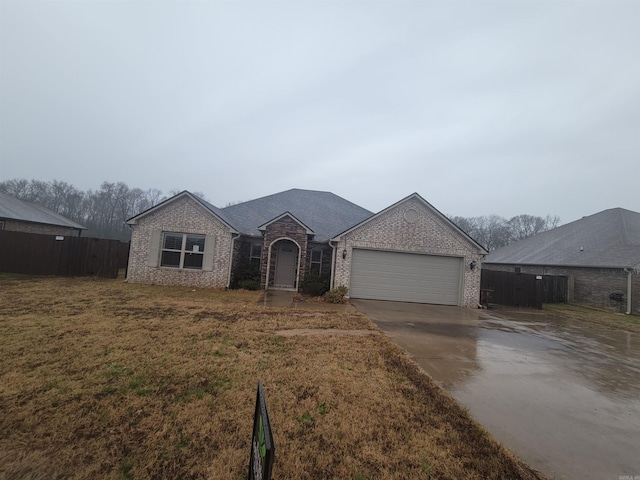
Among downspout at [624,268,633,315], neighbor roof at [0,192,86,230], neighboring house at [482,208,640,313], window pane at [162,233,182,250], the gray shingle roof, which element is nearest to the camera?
window pane at [162,233,182,250]

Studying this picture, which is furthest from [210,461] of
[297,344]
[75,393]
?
[297,344]

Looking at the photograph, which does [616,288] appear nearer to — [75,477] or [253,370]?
[253,370]

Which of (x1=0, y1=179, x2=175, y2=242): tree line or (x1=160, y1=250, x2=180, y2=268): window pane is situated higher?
(x1=0, y1=179, x2=175, y2=242): tree line

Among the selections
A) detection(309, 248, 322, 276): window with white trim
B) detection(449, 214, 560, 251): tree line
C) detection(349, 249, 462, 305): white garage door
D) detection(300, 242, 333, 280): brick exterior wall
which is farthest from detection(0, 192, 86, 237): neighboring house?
detection(449, 214, 560, 251): tree line

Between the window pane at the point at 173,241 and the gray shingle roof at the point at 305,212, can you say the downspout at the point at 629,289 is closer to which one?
the gray shingle roof at the point at 305,212

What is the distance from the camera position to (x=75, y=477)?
2281 millimetres

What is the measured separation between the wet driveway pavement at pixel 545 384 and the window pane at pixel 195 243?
8944 mm

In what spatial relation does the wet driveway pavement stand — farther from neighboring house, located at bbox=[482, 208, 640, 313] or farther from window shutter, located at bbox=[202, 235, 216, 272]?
window shutter, located at bbox=[202, 235, 216, 272]

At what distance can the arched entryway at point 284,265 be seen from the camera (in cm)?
1498

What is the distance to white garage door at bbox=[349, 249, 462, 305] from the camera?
13297 mm

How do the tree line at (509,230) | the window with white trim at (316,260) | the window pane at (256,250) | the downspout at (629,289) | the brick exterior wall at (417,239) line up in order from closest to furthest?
the brick exterior wall at (417,239) < the downspout at (629,289) < the window with white trim at (316,260) < the window pane at (256,250) < the tree line at (509,230)

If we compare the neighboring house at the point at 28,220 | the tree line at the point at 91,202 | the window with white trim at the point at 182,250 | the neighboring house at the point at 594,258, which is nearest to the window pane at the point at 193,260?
the window with white trim at the point at 182,250

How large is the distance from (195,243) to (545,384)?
13.2 meters

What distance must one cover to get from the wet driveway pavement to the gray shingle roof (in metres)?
8.60
